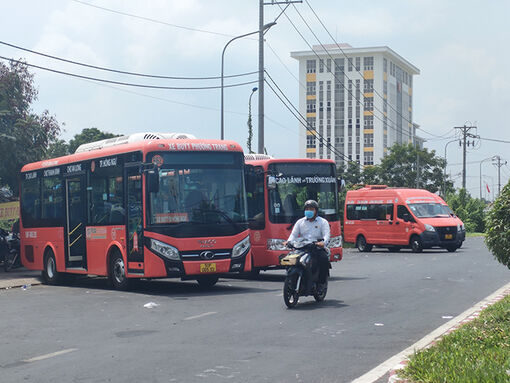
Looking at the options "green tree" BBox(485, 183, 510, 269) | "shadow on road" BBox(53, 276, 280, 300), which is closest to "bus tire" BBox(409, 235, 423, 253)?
"shadow on road" BBox(53, 276, 280, 300)

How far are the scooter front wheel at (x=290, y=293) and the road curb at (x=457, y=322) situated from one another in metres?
2.69

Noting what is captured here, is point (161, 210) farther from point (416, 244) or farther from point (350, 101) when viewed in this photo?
point (350, 101)

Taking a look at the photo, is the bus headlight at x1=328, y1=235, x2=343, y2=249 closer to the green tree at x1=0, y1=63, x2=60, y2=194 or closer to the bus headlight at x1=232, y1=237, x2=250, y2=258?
the bus headlight at x1=232, y1=237, x2=250, y2=258

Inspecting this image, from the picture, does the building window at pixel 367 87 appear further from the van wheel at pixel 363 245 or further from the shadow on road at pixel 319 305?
the shadow on road at pixel 319 305

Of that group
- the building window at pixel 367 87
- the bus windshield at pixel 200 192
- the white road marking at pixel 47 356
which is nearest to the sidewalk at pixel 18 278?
the bus windshield at pixel 200 192

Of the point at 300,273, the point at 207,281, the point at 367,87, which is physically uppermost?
the point at 367,87

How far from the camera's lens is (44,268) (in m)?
20.2

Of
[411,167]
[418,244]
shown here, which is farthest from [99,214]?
[411,167]

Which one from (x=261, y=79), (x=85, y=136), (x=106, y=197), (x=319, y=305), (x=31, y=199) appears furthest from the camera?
(x=85, y=136)

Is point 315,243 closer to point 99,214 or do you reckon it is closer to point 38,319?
point 38,319

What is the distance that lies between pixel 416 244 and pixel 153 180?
21126 millimetres

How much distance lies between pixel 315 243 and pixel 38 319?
15.1ft

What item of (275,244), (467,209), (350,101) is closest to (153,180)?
(275,244)

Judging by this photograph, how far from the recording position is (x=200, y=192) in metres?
16.0
